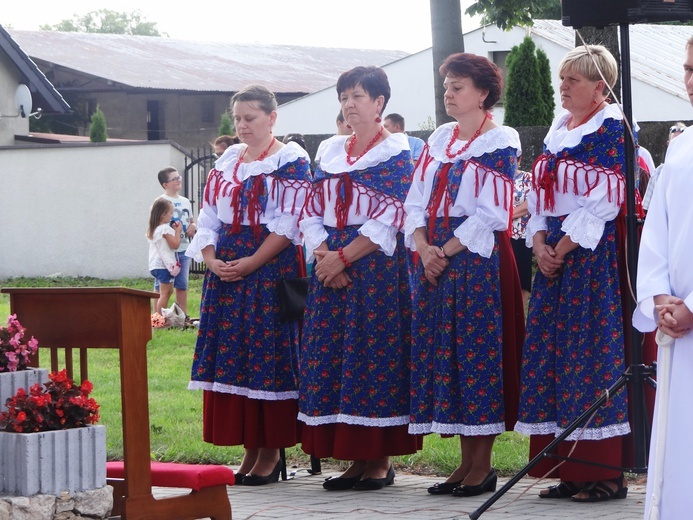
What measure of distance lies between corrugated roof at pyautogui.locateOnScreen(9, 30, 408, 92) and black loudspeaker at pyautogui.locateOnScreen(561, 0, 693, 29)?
1239 inches

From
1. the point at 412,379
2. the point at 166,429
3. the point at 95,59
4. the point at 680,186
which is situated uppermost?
the point at 95,59

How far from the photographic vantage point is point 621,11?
17.8 ft

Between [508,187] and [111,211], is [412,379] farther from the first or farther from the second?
[111,211]

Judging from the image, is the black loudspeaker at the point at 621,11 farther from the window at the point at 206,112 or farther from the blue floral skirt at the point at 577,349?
the window at the point at 206,112

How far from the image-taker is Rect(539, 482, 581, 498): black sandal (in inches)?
232

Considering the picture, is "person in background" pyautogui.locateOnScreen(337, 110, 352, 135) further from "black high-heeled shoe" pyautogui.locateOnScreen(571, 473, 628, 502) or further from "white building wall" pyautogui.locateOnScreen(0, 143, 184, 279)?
"white building wall" pyautogui.locateOnScreen(0, 143, 184, 279)

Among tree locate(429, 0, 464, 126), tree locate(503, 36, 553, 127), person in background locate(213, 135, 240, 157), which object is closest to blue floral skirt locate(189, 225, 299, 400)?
person in background locate(213, 135, 240, 157)

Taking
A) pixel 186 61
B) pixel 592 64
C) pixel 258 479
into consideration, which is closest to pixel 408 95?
pixel 186 61

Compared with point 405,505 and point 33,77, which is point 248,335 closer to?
point 405,505

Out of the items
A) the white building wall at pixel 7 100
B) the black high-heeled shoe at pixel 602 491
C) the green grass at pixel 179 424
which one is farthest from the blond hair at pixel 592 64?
the white building wall at pixel 7 100

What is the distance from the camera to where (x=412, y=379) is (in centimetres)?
607

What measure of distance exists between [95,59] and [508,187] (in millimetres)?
34547

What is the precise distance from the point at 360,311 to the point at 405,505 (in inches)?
39.7

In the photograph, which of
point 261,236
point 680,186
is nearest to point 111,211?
point 261,236
